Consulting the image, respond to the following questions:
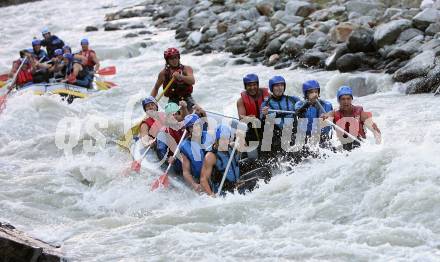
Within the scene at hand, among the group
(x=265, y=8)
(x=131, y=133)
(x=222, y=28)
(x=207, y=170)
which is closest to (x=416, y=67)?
(x=131, y=133)

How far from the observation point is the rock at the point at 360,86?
13.1 metres

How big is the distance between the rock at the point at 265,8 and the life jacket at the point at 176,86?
11.3m

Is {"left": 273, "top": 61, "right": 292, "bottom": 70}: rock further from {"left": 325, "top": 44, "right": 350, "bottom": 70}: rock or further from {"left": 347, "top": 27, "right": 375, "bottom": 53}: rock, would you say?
{"left": 347, "top": 27, "right": 375, "bottom": 53}: rock

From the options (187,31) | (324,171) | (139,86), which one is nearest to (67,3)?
(187,31)

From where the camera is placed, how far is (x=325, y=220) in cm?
684

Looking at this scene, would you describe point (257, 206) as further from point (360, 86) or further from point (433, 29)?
point (433, 29)

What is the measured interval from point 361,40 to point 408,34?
111 centimetres

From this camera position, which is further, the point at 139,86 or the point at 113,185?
the point at 139,86

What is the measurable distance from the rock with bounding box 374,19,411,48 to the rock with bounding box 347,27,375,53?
0.53 ft

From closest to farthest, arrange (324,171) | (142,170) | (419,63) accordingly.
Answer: (324,171) → (142,170) → (419,63)

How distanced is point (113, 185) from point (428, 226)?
4681 millimetres

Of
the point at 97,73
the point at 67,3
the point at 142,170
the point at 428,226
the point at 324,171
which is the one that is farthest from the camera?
the point at 67,3

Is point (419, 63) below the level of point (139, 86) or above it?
above

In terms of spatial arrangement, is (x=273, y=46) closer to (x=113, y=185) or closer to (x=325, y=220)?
(x=113, y=185)
